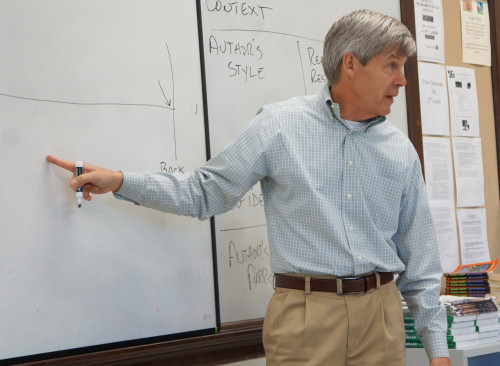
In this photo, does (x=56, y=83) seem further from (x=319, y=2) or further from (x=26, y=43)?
(x=319, y=2)

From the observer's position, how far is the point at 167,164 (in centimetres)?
207

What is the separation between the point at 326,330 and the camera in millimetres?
1844

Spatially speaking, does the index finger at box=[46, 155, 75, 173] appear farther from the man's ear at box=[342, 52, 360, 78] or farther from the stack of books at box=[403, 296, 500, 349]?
the stack of books at box=[403, 296, 500, 349]

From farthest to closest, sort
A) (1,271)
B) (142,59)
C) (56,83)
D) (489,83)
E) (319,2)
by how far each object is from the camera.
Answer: (489,83)
(319,2)
(142,59)
(56,83)
(1,271)

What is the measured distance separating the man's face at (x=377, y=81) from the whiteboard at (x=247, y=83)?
49cm

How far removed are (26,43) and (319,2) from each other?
1190 mm

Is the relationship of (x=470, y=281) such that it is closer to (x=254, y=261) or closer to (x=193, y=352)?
(x=254, y=261)

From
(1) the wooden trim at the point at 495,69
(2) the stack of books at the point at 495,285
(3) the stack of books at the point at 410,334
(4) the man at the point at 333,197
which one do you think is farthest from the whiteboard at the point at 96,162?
(1) the wooden trim at the point at 495,69

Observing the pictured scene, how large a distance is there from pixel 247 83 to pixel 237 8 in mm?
250

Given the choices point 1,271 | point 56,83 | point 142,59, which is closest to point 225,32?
point 142,59

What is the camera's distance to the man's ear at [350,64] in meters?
1.95

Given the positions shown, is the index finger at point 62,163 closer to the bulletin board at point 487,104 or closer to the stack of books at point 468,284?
the stack of books at point 468,284

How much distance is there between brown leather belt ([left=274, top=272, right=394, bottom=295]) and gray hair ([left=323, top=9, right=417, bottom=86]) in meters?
0.60

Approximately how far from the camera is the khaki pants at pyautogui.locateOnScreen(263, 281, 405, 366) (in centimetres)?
184
